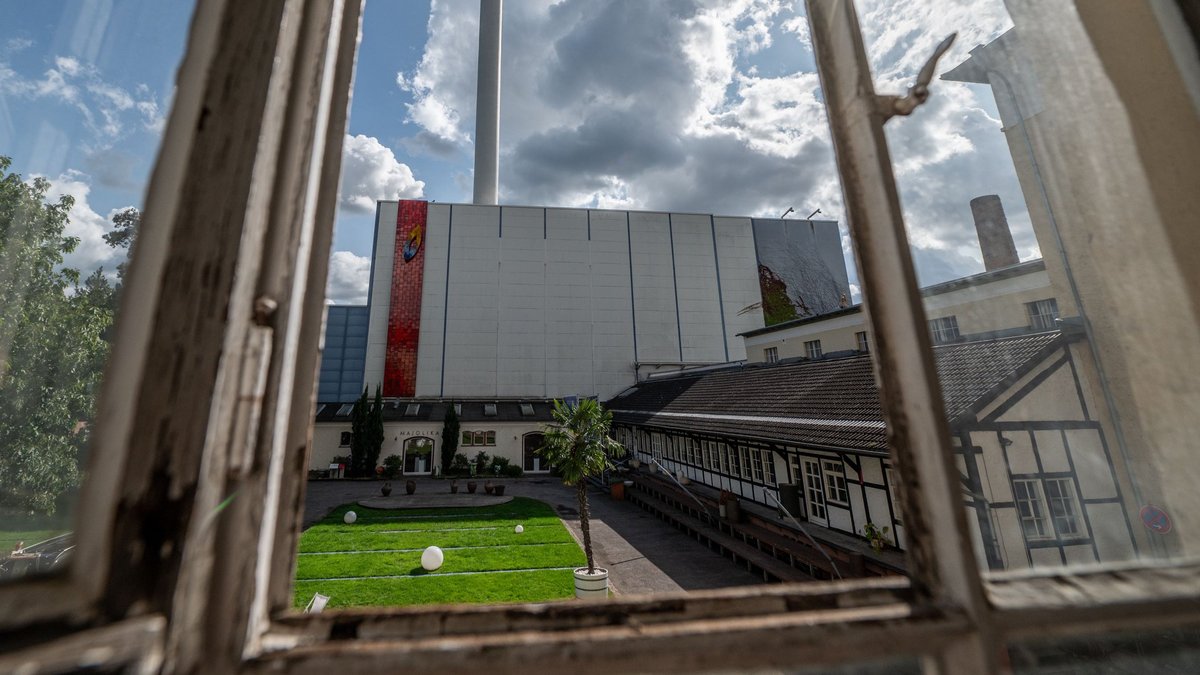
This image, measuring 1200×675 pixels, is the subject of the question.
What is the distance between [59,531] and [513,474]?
24685mm

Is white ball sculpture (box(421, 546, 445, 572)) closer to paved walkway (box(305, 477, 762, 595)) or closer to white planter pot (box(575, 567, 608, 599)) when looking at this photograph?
paved walkway (box(305, 477, 762, 595))

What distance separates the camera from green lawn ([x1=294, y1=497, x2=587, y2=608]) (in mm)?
8336

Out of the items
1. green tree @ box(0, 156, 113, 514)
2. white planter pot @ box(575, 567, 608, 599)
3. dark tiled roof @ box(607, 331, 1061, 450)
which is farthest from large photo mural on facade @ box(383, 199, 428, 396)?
green tree @ box(0, 156, 113, 514)

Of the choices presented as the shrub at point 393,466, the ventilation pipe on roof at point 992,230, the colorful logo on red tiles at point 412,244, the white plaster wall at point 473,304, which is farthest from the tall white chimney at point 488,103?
the ventilation pipe on roof at point 992,230

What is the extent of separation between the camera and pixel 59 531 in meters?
0.55

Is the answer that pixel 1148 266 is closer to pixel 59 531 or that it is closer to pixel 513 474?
pixel 59 531

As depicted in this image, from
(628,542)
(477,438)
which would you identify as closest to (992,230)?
(628,542)

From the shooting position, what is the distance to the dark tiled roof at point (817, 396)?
4.98 ft

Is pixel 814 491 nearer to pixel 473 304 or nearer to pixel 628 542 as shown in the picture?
pixel 628 542

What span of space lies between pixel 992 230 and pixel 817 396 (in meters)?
10.4

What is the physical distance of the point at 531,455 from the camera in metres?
24.9

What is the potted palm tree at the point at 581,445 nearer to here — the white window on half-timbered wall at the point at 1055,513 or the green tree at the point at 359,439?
the white window on half-timbered wall at the point at 1055,513

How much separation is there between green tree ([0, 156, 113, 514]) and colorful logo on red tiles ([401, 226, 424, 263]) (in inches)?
1188

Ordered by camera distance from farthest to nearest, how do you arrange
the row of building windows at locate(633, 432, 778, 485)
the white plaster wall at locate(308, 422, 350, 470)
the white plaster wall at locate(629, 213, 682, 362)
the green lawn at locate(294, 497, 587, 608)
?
1. the white plaster wall at locate(629, 213, 682, 362)
2. the white plaster wall at locate(308, 422, 350, 470)
3. the row of building windows at locate(633, 432, 778, 485)
4. the green lawn at locate(294, 497, 587, 608)
